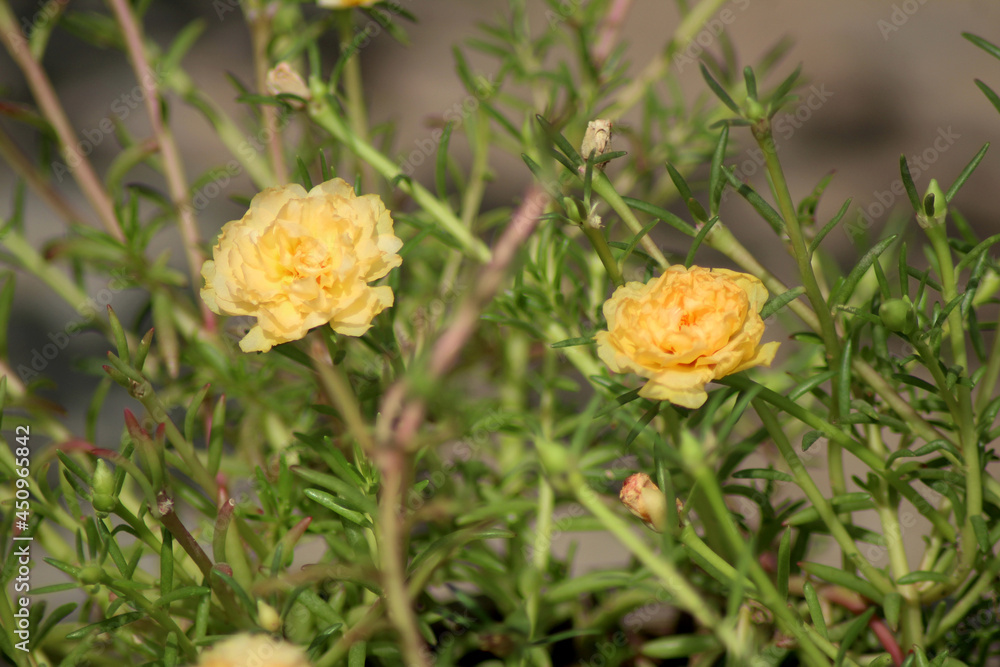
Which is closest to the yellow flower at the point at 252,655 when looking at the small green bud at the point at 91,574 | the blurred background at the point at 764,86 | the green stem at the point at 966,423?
the small green bud at the point at 91,574

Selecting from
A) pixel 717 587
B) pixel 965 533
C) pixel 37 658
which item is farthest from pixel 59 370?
pixel 965 533

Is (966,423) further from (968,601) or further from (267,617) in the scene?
(267,617)

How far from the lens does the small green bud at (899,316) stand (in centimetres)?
32

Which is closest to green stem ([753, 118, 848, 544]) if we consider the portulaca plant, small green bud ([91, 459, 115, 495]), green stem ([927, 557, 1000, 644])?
the portulaca plant

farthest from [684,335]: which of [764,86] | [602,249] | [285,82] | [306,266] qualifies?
[764,86]

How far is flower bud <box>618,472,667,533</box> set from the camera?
1.08 ft

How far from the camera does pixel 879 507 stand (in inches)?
17.0

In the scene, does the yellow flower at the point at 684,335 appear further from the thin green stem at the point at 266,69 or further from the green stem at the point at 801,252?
the thin green stem at the point at 266,69

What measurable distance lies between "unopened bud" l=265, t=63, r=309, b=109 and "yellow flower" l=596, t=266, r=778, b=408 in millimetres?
236

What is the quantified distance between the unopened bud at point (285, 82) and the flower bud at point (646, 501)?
0.29 metres

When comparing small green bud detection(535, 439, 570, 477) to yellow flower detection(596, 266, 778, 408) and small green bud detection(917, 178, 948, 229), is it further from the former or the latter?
small green bud detection(917, 178, 948, 229)

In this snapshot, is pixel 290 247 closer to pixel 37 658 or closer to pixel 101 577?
pixel 101 577

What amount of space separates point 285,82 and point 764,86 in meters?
0.64

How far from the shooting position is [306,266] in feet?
1.13
